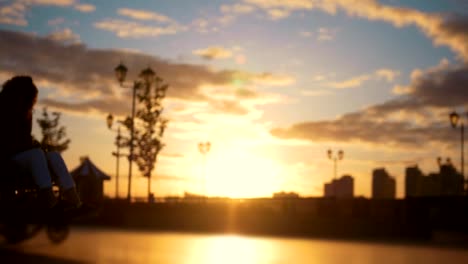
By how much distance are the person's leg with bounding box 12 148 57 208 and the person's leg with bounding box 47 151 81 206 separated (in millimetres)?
87

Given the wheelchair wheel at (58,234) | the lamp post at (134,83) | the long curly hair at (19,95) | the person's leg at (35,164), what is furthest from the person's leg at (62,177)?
the lamp post at (134,83)

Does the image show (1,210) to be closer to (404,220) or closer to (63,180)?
(63,180)

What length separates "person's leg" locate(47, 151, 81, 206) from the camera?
8.58ft

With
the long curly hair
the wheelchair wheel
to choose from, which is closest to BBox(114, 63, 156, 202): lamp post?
the wheelchair wheel

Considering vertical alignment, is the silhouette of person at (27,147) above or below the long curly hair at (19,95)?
below

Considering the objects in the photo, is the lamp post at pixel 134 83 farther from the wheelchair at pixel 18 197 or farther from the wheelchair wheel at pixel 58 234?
the wheelchair at pixel 18 197

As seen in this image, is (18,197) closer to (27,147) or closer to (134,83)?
(27,147)

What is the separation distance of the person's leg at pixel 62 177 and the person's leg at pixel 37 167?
87mm

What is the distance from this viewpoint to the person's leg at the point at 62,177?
262 cm

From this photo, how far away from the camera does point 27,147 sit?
255 cm

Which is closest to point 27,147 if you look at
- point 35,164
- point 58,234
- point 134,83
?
point 35,164

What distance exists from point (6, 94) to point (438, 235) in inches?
1688

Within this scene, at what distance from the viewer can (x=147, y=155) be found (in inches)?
1976

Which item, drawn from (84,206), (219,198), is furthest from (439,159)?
(84,206)
